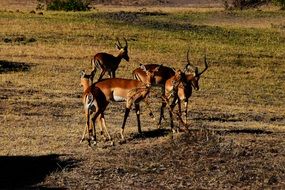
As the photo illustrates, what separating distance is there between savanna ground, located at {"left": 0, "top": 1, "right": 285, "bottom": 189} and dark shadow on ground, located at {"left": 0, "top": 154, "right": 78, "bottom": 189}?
17 mm

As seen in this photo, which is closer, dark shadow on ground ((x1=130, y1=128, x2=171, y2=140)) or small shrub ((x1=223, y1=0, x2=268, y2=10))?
dark shadow on ground ((x1=130, y1=128, x2=171, y2=140))

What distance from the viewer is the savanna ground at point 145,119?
11680 mm

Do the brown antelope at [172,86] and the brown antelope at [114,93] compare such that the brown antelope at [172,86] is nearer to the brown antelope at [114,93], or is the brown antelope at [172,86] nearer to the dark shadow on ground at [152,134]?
the dark shadow on ground at [152,134]

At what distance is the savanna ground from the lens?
11.7 m

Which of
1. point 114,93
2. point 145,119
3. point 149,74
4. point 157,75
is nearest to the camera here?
point 114,93

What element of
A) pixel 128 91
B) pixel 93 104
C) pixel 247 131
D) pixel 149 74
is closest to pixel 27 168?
pixel 93 104

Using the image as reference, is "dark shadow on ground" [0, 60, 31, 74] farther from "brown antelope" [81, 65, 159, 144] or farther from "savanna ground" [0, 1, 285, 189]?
"brown antelope" [81, 65, 159, 144]

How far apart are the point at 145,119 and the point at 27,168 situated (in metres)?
6.16

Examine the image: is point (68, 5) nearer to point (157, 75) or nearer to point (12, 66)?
point (12, 66)

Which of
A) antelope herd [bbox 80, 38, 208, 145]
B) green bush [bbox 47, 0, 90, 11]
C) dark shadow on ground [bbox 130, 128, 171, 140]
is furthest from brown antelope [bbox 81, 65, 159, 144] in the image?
green bush [bbox 47, 0, 90, 11]

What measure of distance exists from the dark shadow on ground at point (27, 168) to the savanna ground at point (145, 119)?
0.06ft

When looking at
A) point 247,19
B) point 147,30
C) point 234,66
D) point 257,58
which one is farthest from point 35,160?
point 247,19

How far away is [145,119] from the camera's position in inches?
712

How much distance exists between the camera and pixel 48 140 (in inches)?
580
